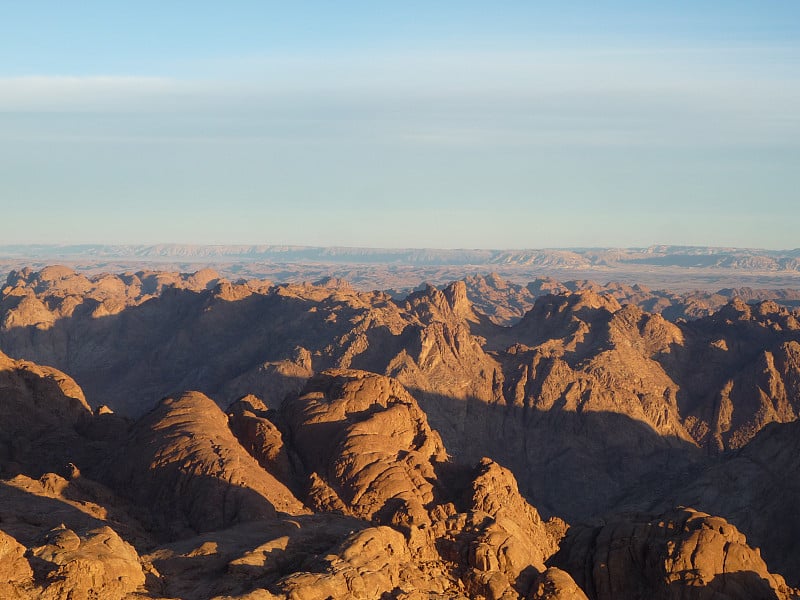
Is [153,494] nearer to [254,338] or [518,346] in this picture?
[518,346]

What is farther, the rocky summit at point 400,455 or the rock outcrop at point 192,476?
the rock outcrop at point 192,476

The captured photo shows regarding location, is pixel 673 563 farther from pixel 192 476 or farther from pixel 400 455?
pixel 192 476

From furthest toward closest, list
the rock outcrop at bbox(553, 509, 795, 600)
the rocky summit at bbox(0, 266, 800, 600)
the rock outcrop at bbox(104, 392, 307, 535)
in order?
the rock outcrop at bbox(104, 392, 307, 535)
the rock outcrop at bbox(553, 509, 795, 600)
the rocky summit at bbox(0, 266, 800, 600)

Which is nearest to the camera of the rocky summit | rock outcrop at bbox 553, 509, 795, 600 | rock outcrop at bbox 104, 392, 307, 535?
the rocky summit

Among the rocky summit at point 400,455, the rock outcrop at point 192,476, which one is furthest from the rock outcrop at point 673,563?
the rock outcrop at point 192,476

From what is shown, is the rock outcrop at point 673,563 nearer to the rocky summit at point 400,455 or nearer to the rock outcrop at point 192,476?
the rocky summit at point 400,455

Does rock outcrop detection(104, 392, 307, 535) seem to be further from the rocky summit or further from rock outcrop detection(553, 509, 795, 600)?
rock outcrop detection(553, 509, 795, 600)

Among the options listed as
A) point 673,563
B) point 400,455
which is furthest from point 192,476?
point 673,563

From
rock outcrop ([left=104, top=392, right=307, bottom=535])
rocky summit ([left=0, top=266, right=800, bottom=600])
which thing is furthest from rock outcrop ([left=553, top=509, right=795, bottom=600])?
rock outcrop ([left=104, top=392, right=307, bottom=535])
